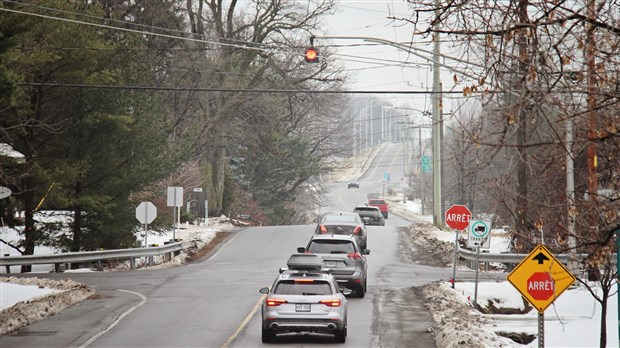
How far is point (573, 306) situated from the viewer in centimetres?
2559

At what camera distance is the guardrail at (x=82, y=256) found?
37.0m

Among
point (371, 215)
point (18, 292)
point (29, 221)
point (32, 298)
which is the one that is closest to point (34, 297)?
point (32, 298)

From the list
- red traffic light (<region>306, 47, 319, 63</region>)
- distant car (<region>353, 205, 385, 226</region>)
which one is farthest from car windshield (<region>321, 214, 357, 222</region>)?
distant car (<region>353, 205, 385, 226</region>)

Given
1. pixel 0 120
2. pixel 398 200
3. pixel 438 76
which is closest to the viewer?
pixel 0 120

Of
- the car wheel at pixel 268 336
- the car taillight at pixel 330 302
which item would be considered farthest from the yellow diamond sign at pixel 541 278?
the car wheel at pixel 268 336

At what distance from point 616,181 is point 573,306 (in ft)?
34.0

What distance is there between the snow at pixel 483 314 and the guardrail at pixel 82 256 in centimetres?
488

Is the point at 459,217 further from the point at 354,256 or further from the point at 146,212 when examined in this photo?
the point at 146,212

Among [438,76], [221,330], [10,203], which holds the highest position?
[438,76]

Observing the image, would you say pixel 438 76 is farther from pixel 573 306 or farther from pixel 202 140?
pixel 573 306

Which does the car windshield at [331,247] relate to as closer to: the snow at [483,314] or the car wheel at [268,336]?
the snow at [483,314]

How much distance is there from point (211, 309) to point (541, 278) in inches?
442

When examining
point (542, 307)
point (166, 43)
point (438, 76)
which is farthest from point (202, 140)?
point (542, 307)

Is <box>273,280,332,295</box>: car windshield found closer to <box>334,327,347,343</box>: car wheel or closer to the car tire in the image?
<box>334,327,347,343</box>: car wheel
